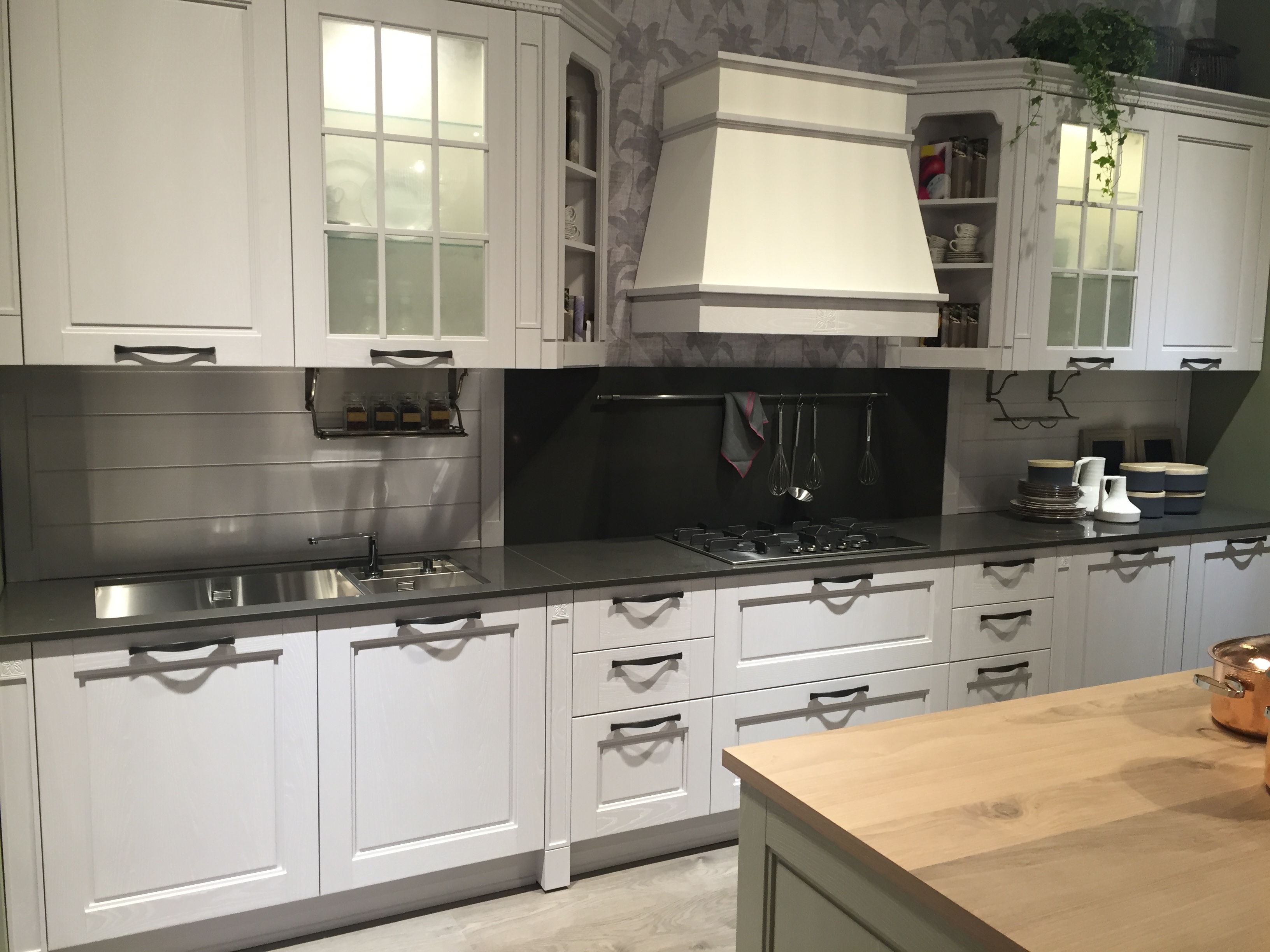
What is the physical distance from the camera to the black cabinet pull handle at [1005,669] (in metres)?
3.34

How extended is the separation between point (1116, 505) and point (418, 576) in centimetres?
246

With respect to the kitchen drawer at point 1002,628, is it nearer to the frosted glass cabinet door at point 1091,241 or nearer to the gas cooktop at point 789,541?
the gas cooktop at point 789,541

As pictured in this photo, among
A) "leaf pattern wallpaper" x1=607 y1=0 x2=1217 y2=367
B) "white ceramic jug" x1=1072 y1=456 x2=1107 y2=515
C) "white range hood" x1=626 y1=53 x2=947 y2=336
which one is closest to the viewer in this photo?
"white range hood" x1=626 y1=53 x2=947 y2=336

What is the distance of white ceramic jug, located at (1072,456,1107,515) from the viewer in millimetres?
3766

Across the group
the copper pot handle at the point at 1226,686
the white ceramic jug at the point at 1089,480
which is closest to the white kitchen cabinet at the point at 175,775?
the copper pot handle at the point at 1226,686

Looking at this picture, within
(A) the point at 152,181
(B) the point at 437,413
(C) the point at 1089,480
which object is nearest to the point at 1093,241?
(C) the point at 1089,480

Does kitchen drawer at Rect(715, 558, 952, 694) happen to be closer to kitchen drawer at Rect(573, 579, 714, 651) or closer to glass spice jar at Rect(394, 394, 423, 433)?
kitchen drawer at Rect(573, 579, 714, 651)

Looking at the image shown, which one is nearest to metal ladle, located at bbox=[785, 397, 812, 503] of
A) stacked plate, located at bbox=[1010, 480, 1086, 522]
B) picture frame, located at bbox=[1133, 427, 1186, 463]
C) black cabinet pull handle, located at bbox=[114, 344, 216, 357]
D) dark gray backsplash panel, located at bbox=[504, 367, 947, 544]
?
dark gray backsplash panel, located at bbox=[504, 367, 947, 544]

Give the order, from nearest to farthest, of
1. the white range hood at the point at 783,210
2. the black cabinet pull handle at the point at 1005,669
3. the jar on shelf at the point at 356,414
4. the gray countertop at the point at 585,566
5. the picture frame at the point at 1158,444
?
the gray countertop at the point at 585,566, the jar on shelf at the point at 356,414, the white range hood at the point at 783,210, the black cabinet pull handle at the point at 1005,669, the picture frame at the point at 1158,444

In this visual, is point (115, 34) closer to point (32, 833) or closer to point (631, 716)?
point (32, 833)

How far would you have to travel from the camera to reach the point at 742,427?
3.42 m

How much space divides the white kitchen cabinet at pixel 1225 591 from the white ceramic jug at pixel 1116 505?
0.74 feet

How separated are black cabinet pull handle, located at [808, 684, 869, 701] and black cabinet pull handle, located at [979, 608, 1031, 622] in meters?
0.47

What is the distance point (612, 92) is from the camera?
3.20 meters
